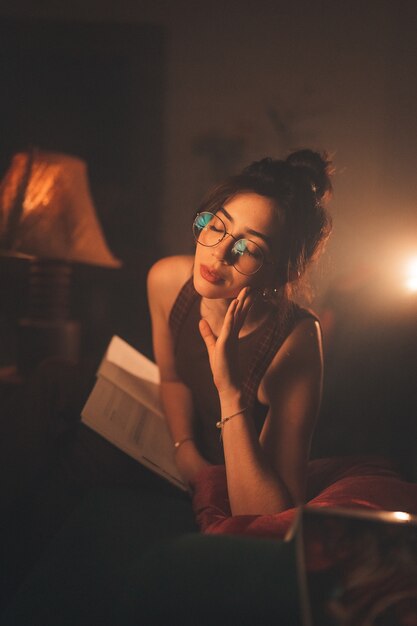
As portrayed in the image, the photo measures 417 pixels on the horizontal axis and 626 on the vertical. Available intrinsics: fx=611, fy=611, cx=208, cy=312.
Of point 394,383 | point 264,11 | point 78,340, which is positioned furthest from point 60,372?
point 264,11

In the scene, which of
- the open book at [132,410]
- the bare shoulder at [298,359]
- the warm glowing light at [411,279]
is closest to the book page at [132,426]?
the open book at [132,410]

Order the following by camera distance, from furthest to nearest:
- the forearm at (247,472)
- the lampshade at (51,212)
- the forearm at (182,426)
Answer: the lampshade at (51,212) < the forearm at (182,426) < the forearm at (247,472)

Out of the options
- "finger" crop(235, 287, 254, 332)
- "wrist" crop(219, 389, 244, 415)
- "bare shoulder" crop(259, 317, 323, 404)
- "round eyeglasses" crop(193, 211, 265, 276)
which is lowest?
"wrist" crop(219, 389, 244, 415)

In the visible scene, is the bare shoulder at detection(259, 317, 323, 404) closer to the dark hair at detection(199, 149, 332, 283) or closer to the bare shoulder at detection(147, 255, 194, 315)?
the dark hair at detection(199, 149, 332, 283)

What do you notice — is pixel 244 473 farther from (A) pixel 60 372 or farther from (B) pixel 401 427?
(A) pixel 60 372

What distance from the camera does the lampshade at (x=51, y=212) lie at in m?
1.16

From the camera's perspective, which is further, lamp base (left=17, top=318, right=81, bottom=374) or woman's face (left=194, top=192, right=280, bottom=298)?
lamp base (left=17, top=318, right=81, bottom=374)

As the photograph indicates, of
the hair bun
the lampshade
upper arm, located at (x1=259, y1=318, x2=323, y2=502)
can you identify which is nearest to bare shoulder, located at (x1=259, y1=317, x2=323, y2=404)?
upper arm, located at (x1=259, y1=318, x2=323, y2=502)

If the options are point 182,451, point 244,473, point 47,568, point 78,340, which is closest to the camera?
point 47,568

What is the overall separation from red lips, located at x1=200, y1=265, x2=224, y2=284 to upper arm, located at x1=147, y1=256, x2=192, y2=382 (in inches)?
1.6

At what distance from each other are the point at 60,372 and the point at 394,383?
607 millimetres

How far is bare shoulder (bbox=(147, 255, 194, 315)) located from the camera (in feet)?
3.55

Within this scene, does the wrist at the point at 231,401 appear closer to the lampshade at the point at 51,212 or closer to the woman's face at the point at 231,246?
the woman's face at the point at 231,246

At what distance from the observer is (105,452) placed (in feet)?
3.52
